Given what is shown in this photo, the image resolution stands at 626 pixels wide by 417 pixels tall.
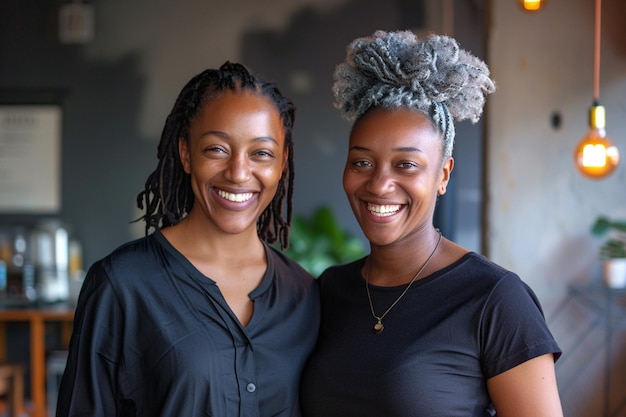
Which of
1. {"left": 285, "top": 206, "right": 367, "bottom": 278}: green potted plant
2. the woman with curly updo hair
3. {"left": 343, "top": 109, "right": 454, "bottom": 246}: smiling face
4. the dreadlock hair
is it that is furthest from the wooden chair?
{"left": 343, "top": 109, "right": 454, "bottom": 246}: smiling face

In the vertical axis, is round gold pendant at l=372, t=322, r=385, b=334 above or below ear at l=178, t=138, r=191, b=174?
below

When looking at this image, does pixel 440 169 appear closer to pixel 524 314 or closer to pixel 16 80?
pixel 524 314

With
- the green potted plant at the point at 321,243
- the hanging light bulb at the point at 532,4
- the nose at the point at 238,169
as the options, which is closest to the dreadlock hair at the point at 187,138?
the nose at the point at 238,169

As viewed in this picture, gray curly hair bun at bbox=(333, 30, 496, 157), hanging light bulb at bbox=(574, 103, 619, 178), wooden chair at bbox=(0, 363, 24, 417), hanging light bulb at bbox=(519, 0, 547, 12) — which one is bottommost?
wooden chair at bbox=(0, 363, 24, 417)

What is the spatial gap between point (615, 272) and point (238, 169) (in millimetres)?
2999

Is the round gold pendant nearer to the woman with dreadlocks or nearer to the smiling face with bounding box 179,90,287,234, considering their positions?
the woman with dreadlocks

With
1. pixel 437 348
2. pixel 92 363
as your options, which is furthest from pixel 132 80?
pixel 437 348

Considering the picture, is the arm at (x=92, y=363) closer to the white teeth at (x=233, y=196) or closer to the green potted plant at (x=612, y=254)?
the white teeth at (x=233, y=196)

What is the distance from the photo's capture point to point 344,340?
193 centimetres

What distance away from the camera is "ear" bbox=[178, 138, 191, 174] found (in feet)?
6.68

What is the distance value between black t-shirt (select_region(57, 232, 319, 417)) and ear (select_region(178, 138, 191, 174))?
0.77 feet

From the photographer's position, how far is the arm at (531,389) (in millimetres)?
1674

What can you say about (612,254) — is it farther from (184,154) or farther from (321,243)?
A: (184,154)

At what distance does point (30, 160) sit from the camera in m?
6.13
